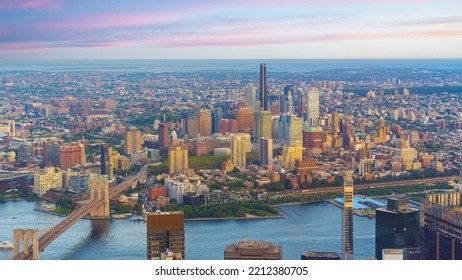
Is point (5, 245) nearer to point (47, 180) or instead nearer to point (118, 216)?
point (118, 216)

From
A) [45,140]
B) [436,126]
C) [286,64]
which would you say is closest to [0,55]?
[286,64]

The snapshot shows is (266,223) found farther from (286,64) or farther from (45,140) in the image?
(45,140)

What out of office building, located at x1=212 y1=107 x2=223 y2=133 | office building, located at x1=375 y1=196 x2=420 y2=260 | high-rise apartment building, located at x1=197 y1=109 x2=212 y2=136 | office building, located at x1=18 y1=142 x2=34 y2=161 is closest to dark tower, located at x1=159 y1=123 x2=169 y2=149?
high-rise apartment building, located at x1=197 y1=109 x2=212 y2=136

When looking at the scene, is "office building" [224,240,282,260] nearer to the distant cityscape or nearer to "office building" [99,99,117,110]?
the distant cityscape

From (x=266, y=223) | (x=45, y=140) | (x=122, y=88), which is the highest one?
(x=122, y=88)

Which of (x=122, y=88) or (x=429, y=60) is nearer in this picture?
(x=429, y=60)

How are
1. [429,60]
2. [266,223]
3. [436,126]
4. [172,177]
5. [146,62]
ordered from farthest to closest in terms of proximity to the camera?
1. [436,126]
2. [172,177]
3. [266,223]
4. [146,62]
5. [429,60]
